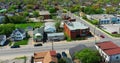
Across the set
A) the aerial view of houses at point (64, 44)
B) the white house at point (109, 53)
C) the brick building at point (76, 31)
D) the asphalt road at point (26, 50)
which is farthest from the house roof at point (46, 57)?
the brick building at point (76, 31)

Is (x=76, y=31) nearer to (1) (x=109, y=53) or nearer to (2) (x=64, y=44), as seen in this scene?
(2) (x=64, y=44)

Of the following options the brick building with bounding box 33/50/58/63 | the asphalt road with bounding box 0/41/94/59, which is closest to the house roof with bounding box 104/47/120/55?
the brick building with bounding box 33/50/58/63

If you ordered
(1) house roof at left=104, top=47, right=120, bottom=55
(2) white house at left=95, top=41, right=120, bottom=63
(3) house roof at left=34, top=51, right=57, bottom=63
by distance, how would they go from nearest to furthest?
(3) house roof at left=34, top=51, right=57, bottom=63 < (2) white house at left=95, top=41, right=120, bottom=63 < (1) house roof at left=104, top=47, right=120, bottom=55

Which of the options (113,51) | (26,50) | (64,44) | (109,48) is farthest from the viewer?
(64,44)

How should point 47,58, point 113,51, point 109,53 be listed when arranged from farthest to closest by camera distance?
1. point 113,51
2. point 109,53
3. point 47,58

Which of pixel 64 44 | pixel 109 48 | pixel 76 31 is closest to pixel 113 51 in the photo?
pixel 109 48

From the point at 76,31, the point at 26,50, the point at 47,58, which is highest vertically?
the point at 47,58

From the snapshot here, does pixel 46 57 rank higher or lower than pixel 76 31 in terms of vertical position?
higher

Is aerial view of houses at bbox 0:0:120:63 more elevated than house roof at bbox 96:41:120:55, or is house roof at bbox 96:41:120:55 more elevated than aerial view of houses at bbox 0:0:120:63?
house roof at bbox 96:41:120:55

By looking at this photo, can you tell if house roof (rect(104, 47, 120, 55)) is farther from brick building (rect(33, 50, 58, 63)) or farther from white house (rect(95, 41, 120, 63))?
brick building (rect(33, 50, 58, 63))

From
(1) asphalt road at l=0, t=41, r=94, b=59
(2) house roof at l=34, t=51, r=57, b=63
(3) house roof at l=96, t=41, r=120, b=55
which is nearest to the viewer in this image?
(2) house roof at l=34, t=51, r=57, b=63

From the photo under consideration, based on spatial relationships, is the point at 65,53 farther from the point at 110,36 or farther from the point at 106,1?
the point at 106,1

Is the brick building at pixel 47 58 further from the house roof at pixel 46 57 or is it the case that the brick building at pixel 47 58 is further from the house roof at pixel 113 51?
the house roof at pixel 113 51
